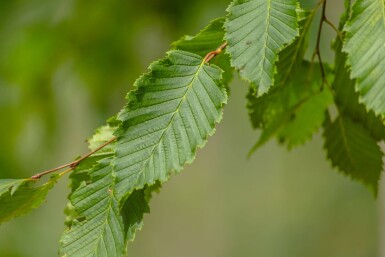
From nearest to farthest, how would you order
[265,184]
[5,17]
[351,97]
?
1. [351,97]
2. [5,17]
3. [265,184]

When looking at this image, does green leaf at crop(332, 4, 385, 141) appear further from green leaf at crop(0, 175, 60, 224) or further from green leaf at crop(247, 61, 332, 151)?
green leaf at crop(0, 175, 60, 224)

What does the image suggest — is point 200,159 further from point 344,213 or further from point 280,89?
point 280,89

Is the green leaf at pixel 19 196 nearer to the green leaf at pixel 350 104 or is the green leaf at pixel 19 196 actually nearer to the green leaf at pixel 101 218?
the green leaf at pixel 101 218

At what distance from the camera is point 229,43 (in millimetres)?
881

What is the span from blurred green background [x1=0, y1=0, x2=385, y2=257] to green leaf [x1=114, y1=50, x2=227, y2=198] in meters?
0.75

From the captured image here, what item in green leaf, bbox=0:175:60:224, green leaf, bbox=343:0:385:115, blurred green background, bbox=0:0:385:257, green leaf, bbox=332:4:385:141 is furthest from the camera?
blurred green background, bbox=0:0:385:257

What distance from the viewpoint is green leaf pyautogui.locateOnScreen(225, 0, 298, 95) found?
844 millimetres

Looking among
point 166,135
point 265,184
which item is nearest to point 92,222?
point 166,135

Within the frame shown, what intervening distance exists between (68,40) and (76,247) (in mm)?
1847

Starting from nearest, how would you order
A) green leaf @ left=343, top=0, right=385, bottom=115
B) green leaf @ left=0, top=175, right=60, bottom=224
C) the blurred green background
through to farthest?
green leaf @ left=343, top=0, right=385, bottom=115 → green leaf @ left=0, top=175, right=60, bottom=224 → the blurred green background

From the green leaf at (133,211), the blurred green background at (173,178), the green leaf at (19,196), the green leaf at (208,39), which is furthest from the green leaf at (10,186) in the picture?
the blurred green background at (173,178)

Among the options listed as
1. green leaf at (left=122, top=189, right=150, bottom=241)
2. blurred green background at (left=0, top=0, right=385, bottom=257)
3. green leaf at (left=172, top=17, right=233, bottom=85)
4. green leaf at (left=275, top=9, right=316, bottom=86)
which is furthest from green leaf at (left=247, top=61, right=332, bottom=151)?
blurred green background at (left=0, top=0, right=385, bottom=257)

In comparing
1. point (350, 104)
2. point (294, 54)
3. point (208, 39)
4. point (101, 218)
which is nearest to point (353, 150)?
point (350, 104)

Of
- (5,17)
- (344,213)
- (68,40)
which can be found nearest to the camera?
(68,40)
